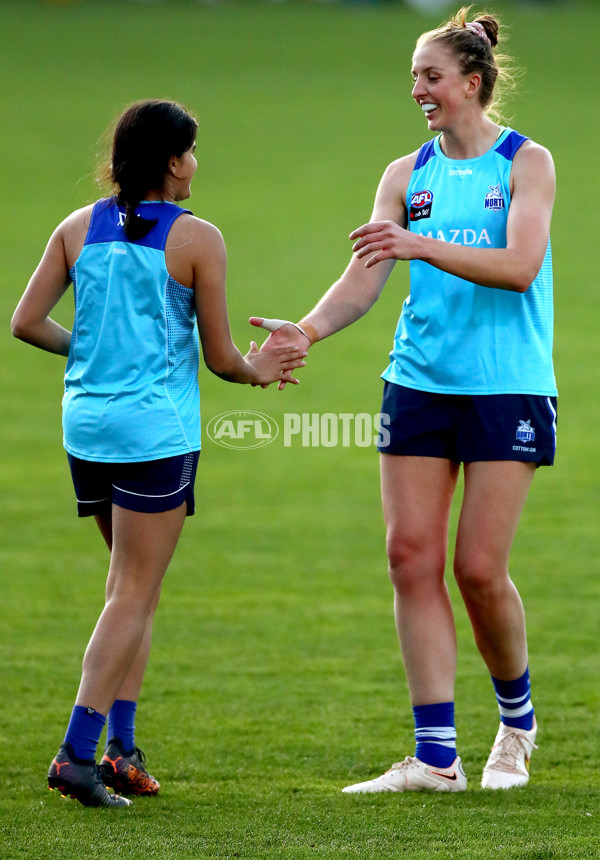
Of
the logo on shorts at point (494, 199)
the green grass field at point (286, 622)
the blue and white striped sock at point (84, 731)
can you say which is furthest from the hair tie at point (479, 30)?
the blue and white striped sock at point (84, 731)

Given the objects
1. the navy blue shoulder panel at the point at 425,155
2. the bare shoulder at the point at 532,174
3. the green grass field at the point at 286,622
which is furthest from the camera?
the navy blue shoulder panel at the point at 425,155

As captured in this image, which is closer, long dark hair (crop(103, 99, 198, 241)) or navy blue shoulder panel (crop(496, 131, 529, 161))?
long dark hair (crop(103, 99, 198, 241))

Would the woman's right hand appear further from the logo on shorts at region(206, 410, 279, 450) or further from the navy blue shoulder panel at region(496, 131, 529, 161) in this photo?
the logo on shorts at region(206, 410, 279, 450)

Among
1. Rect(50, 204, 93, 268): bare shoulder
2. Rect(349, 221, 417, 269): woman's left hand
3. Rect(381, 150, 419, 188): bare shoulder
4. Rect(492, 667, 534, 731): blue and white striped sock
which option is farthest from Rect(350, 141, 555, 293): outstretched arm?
Rect(492, 667, 534, 731): blue and white striped sock

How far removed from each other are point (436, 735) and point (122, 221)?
1.65 m

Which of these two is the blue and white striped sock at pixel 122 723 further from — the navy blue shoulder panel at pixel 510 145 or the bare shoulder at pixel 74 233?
the navy blue shoulder panel at pixel 510 145

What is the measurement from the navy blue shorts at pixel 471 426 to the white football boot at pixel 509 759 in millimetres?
833

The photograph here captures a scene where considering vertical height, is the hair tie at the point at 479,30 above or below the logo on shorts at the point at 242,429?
above

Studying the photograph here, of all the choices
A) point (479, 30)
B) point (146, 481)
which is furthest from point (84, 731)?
point (479, 30)

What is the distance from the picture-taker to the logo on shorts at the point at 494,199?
350 centimetres

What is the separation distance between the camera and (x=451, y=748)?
3586 millimetres

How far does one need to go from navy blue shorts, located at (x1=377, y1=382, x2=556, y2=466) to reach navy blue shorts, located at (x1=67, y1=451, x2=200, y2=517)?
0.64m

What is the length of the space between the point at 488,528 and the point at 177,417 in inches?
36.6

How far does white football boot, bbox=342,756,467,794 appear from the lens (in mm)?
3533
